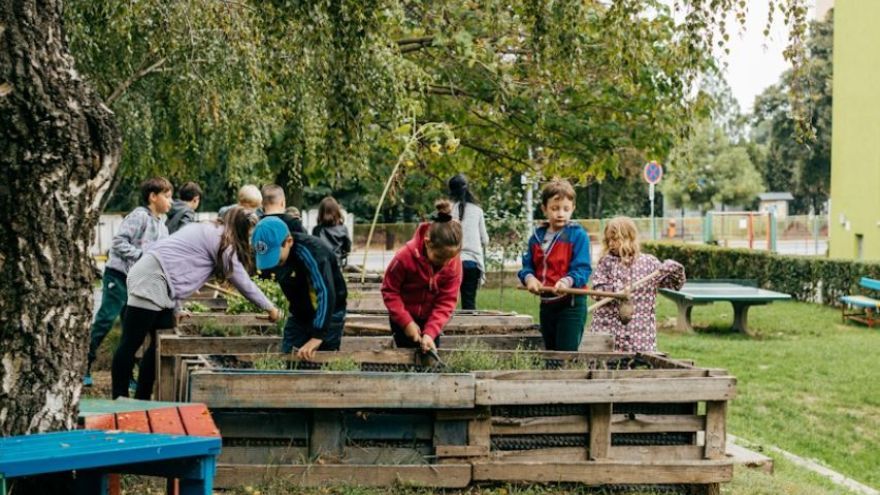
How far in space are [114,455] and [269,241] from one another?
2277 mm

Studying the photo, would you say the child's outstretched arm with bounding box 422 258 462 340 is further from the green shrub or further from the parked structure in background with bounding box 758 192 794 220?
the parked structure in background with bounding box 758 192 794 220

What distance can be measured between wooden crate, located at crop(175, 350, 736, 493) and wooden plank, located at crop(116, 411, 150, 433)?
1.01 m

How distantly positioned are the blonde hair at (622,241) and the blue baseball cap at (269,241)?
313 centimetres

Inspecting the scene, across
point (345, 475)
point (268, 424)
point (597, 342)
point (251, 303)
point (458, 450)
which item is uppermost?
point (251, 303)

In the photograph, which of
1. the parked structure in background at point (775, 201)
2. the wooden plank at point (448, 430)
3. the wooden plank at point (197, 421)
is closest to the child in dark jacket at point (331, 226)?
the wooden plank at point (448, 430)

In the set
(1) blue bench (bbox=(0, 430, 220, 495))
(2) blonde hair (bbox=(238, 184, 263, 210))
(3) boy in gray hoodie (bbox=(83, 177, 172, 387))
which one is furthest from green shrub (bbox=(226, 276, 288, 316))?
(1) blue bench (bbox=(0, 430, 220, 495))

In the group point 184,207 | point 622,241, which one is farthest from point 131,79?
point 622,241

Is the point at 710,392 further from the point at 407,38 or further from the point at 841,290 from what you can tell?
the point at 841,290

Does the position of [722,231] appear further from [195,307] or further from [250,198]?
[195,307]

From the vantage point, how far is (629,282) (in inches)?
309

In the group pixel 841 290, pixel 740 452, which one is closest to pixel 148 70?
pixel 740 452

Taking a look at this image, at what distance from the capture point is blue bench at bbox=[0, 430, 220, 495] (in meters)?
3.21

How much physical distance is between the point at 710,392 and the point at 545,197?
180cm

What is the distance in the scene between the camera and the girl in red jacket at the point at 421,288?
611 centimetres
